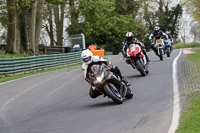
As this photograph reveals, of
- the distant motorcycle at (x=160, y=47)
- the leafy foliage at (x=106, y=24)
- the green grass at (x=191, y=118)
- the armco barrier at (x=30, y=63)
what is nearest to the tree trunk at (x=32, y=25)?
the armco barrier at (x=30, y=63)

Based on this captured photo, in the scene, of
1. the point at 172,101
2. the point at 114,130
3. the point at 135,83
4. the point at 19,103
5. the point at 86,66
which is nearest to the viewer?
the point at 114,130

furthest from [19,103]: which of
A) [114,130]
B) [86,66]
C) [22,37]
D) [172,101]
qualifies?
[22,37]

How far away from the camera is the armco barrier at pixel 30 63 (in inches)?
904

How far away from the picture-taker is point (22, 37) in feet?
115

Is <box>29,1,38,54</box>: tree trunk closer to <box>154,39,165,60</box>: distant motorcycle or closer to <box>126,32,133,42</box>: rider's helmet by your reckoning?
<box>154,39,165,60</box>: distant motorcycle

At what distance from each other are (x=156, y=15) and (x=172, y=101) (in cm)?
6809

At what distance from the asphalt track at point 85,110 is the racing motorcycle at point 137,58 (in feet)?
2.32

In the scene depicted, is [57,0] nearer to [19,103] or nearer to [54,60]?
[54,60]

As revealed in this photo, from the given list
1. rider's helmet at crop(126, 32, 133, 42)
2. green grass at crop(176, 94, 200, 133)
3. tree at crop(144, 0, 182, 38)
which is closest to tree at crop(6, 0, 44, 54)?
rider's helmet at crop(126, 32, 133, 42)

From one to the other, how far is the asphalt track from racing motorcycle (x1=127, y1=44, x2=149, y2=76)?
71 cm

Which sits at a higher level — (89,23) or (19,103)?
(89,23)

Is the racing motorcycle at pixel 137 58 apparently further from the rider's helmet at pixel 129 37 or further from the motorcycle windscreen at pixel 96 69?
the motorcycle windscreen at pixel 96 69

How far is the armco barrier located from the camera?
23.0 m

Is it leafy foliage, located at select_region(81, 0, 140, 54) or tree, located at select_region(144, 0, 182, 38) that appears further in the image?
tree, located at select_region(144, 0, 182, 38)
